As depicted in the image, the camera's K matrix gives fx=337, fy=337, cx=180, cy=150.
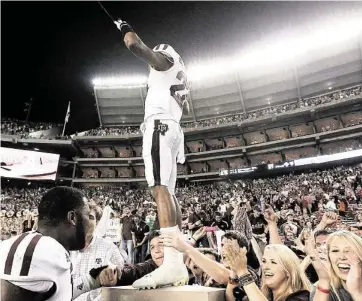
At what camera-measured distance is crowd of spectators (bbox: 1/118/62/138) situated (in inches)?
1375

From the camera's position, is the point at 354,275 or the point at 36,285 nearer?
the point at 36,285

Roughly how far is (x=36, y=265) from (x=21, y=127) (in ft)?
132

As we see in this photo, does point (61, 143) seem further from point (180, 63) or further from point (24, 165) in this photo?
point (180, 63)

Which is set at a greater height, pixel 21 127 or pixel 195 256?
pixel 21 127

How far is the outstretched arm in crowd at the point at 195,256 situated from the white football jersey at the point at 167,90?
97 centimetres

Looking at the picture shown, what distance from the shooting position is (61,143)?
34469 millimetres

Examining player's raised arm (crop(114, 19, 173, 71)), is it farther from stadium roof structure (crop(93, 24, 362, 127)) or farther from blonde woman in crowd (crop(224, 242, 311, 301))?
stadium roof structure (crop(93, 24, 362, 127))

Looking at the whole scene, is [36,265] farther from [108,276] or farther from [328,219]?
[328,219]

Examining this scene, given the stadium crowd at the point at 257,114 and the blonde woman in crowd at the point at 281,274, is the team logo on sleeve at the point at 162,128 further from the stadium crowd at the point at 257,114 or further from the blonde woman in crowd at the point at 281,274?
the stadium crowd at the point at 257,114

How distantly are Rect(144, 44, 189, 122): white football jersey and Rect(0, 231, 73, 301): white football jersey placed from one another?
1466mm

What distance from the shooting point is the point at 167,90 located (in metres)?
2.89

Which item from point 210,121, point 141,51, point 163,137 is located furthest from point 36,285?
point 210,121

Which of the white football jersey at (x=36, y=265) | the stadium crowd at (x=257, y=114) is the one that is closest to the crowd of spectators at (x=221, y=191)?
the stadium crowd at (x=257, y=114)

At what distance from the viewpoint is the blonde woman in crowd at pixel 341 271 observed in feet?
6.23
